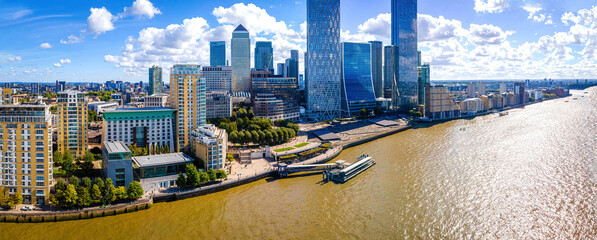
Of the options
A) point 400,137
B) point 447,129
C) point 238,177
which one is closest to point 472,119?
point 447,129

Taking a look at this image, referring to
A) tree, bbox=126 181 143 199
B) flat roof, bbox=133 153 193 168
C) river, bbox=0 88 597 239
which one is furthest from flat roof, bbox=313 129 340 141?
tree, bbox=126 181 143 199

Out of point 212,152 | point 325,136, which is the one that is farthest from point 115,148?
point 325,136

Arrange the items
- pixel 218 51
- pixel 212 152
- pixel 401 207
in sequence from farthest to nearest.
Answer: pixel 218 51 < pixel 212 152 < pixel 401 207

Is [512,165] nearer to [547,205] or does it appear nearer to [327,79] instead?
[547,205]

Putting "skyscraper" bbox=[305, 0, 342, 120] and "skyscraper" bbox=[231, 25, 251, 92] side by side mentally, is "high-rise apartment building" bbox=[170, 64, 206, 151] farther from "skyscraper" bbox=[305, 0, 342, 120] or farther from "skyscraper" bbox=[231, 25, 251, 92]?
"skyscraper" bbox=[231, 25, 251, 92]

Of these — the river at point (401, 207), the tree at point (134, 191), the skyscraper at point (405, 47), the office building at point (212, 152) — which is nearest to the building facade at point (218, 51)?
the skyscraper at point (405, 47)

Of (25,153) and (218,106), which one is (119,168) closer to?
(25,153)
